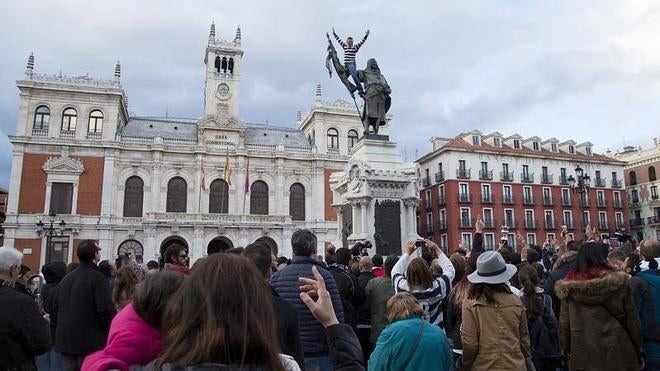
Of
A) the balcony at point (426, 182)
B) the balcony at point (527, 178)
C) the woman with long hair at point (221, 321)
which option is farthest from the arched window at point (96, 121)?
the woman with long hair at point (221, 321)

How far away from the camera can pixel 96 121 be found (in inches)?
1432

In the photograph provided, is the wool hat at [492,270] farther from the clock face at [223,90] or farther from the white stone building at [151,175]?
the clock face at [223,90]

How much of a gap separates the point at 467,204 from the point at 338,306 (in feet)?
116

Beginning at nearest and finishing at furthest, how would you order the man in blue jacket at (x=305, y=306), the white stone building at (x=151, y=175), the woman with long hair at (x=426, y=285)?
the man in blue jacket at (x=305, y=306) < the woman with long hair at (x=426, y=285) < the white stone building at (x=151, y=175)

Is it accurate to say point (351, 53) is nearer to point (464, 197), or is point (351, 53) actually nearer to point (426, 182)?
point (464, 197)

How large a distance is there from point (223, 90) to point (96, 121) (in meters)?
10.3

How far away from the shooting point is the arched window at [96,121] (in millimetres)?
36219

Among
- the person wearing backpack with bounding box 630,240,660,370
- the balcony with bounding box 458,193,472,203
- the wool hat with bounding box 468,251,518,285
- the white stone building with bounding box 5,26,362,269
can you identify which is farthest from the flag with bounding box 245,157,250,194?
the wool hat with bounding box 468,251,518,285

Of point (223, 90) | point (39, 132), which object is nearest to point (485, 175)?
point (223, 90)

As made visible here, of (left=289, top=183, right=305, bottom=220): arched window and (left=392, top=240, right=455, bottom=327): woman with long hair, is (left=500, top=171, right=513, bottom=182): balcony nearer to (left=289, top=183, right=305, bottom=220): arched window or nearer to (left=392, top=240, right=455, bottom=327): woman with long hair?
(left=289, top=183, right=305, bottom=220): arched window

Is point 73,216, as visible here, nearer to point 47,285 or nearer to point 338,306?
Result: point 47,285

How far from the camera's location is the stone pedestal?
10.5m

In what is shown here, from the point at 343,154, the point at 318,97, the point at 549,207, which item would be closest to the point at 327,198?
the point at 343,154

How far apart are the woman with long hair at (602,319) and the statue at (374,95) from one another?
784cm
